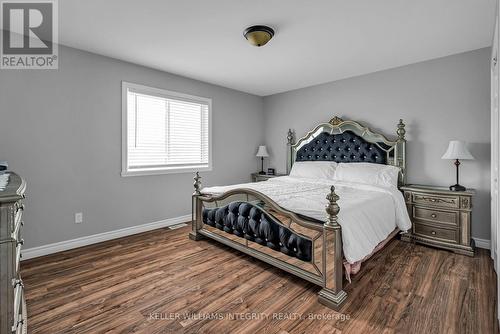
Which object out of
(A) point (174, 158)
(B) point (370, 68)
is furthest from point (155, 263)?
(B) point (370, 68)

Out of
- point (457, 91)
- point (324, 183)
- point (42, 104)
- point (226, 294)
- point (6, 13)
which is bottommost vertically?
point (226, 294)

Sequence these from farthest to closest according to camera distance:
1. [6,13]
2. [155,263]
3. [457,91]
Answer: [457,91] < [155,263] < [6,13]

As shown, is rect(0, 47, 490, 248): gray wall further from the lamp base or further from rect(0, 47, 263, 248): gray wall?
the lamp base

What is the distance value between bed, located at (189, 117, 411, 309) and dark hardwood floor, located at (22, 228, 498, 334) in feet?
0.63

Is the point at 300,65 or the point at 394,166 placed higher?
the point at 300,65

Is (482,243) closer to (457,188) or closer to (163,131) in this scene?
(457,188)

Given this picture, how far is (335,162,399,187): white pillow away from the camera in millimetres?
3357

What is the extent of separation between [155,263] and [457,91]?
4.21 m

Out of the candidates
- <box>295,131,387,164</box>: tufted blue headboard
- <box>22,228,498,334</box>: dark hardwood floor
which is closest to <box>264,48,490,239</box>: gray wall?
<box>295,131,387,164</box>: tufted blue headboard

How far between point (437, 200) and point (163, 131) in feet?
12.8

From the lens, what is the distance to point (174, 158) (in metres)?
4.07

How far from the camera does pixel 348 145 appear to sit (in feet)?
13.2

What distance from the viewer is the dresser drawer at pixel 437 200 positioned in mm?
2918

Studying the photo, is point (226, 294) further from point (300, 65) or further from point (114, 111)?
point (300, 65)
